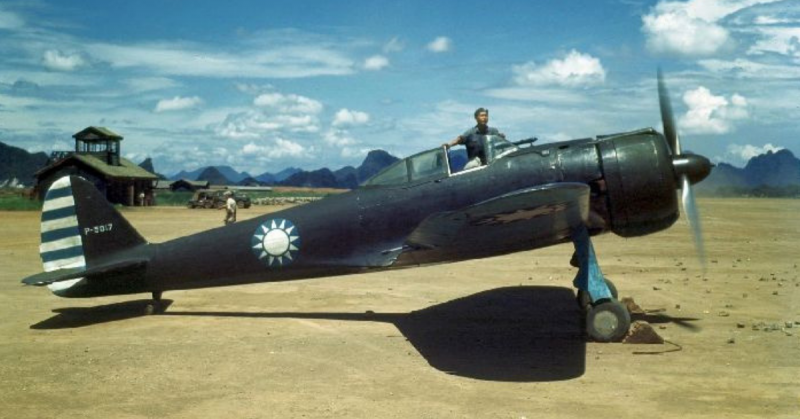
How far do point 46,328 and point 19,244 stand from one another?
17.0 m

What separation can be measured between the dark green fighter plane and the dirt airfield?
2.58 feet

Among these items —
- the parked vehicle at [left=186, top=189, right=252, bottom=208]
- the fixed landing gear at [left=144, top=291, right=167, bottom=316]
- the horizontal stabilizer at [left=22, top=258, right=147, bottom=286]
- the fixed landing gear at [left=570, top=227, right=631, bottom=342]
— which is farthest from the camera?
the parked vehicle at [left=186, top=189, right=252, bottom=208]

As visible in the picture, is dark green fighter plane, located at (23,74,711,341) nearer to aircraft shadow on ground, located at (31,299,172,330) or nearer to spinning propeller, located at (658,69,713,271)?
spinning propeller, located at (658,69,713,271)

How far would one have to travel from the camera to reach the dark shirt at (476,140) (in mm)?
9305

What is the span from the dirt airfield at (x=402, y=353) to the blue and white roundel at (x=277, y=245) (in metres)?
1.01

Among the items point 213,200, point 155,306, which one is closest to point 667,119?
point 155,306

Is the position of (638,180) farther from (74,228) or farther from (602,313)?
(74,228)

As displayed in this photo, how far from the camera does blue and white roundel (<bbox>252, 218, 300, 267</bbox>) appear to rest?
9.75 metres

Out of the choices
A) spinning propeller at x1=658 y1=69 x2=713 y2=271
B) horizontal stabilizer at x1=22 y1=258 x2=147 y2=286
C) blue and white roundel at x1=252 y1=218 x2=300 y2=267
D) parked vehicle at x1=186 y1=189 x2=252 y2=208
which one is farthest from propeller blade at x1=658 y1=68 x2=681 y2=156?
parked vehicle at x1=186 y1=189 x2=252 y2=208

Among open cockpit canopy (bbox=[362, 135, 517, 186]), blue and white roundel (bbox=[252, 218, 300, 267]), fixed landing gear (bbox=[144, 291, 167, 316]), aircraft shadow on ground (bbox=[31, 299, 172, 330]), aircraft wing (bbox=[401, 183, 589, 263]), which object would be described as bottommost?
aircraft shadow on ground (bbox=[31, 299, 172, 330])

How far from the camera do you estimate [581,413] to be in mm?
5602

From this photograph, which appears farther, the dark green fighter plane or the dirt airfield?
the dark green fighter plane

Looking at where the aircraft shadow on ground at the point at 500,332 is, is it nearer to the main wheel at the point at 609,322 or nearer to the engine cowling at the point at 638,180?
the main wheel at the point at 609,322

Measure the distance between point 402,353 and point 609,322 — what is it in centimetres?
273
